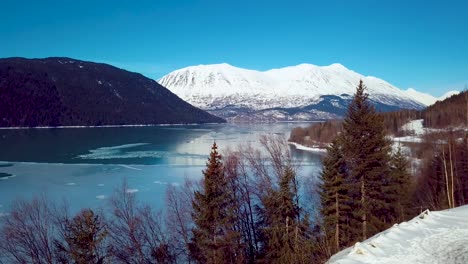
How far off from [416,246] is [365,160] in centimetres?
816

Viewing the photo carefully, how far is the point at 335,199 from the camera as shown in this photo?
15234 millimetres

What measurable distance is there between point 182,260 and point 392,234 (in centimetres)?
1114

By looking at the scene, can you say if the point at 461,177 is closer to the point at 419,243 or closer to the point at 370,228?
the point at 370,228

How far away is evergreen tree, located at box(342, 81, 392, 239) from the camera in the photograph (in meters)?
15.3

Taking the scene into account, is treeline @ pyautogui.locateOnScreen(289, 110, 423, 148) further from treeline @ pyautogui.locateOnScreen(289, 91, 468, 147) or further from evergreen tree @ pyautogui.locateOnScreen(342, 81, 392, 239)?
evergreen tree @ pyautogui.locateOnScreen(342, 81, 392, 239)

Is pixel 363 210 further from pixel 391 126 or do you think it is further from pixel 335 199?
pixel 391 126

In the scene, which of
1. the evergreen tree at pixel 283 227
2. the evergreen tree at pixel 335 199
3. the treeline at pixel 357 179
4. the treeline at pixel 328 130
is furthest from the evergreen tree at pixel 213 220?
the treeline at pixel 328 130

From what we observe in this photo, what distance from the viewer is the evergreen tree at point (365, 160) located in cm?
1534

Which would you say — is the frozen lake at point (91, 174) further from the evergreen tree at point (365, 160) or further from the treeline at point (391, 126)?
the treeline at point (391, 126)

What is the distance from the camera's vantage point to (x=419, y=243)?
25.7 ft

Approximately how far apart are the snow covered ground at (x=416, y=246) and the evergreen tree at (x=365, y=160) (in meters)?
5.92

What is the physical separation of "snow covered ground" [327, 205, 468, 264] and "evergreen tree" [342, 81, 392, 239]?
19.4ft

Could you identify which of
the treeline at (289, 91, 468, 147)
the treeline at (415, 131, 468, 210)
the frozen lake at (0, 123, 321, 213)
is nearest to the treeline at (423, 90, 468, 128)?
the treeline at (289, 91, 468, 147)

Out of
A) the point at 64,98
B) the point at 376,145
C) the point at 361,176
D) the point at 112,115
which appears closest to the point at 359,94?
the point at 376,145
